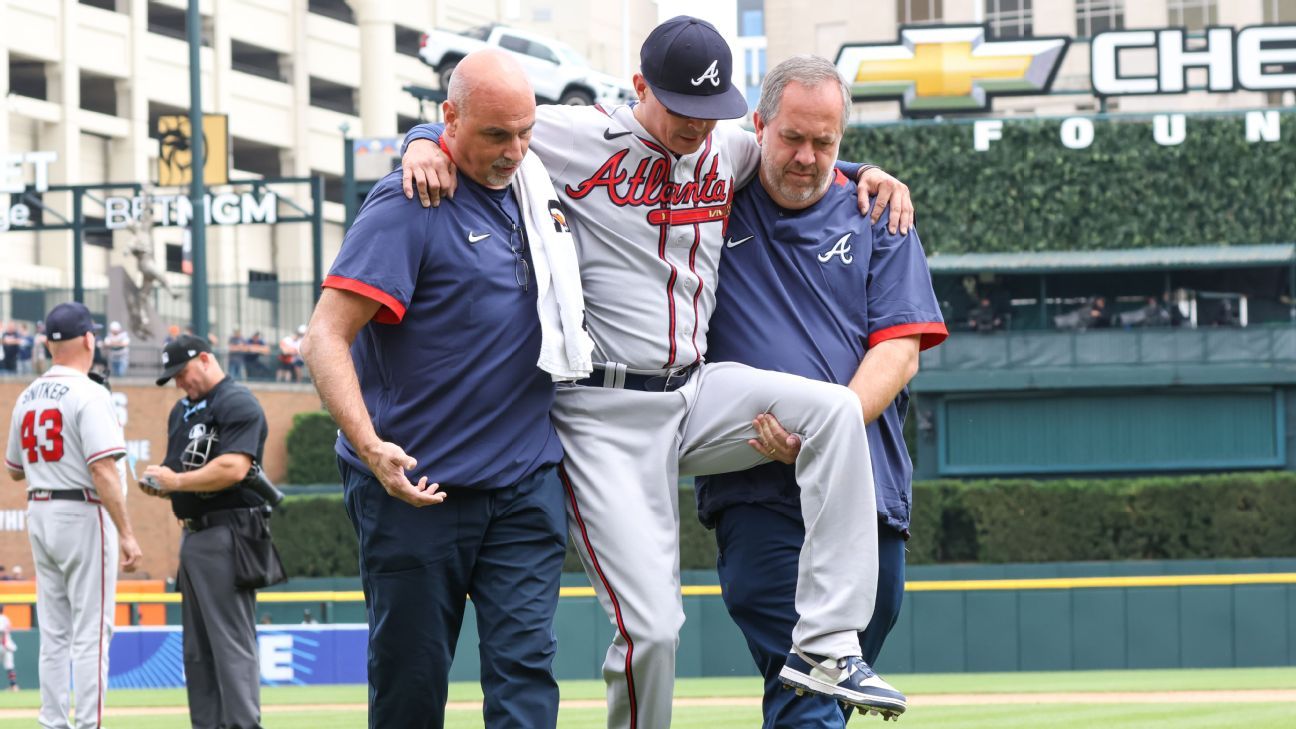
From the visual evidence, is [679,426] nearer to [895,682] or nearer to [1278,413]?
[895,682]

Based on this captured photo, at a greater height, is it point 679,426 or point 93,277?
point 93,277

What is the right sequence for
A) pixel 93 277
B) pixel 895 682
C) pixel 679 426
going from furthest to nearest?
pixel 93 277, pixel 895 682, pixel 679 426

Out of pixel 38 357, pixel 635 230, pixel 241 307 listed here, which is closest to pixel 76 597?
pixel 635 230

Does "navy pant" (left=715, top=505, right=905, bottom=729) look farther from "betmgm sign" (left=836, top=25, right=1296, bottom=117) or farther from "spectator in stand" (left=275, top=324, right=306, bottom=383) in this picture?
"betmgm sign" (left=836, top=25, right=1296, bottom=117)

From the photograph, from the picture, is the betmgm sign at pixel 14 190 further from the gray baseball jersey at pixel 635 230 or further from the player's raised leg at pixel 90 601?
the gray baseball jersey at pixel 635 230

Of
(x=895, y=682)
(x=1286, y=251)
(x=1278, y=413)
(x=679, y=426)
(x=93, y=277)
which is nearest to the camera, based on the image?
(x=679, y=426)

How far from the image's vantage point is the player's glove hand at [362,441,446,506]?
15.2 feet

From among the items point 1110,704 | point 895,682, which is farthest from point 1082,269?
point 1110,704

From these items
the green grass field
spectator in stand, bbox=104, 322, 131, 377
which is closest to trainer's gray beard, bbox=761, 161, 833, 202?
the green grass field

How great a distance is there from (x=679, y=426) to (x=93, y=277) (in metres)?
51.6

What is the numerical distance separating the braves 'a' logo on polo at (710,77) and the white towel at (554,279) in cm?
49

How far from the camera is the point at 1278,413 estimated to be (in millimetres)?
32781

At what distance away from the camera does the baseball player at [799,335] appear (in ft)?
16.9

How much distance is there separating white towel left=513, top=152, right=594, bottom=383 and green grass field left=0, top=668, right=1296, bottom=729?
7.34 m
